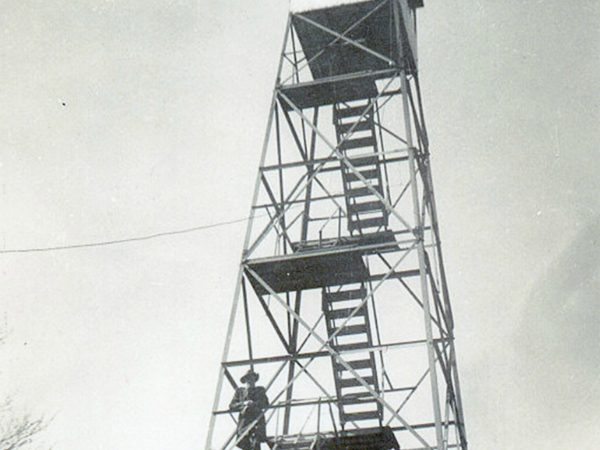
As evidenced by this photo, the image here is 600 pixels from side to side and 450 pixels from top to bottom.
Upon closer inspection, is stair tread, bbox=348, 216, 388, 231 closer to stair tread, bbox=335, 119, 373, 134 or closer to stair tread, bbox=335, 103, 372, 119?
stair tread, bbox=335, 119, 373, 134

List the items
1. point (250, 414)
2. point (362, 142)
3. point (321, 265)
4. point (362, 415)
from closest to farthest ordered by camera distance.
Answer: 1. point (250, 414)
2. point (321, 265)
3. point (362, 415)
4. point (362, 142)

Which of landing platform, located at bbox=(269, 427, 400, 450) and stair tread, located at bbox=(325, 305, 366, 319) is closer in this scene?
landing platform, located at bbox=(269, 427, 400, 450)

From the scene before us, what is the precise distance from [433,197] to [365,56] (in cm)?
310

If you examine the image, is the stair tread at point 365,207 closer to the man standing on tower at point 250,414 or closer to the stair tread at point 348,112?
the stair tread at point 348,112

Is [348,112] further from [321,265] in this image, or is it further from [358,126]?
[321,265]

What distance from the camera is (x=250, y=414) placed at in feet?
33.5

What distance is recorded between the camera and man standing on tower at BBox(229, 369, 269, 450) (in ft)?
33.3

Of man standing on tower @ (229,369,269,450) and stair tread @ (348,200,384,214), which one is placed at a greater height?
stair tread @ (348,200,384,214)

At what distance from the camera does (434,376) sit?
29.2ft

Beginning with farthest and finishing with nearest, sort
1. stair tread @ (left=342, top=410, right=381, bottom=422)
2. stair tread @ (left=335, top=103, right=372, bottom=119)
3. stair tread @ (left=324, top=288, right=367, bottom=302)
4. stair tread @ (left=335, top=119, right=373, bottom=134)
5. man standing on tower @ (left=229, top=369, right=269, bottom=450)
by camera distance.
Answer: stair tread @ (left=335, top=103, right=372, bottom=119)
stair tread @ (left=335, top=119, right=373, bottom=134)
stair tread @ (left=324, top=288, right=367, bottom=302)
stair tread @ (left=342, top=410, right=381, bottom=422)
man standing on tower @ (left=229, top=369, right=269, bottom=450)

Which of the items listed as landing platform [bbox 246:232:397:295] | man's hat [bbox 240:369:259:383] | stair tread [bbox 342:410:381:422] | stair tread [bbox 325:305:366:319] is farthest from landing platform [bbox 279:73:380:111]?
stair tread [bbox 342:410:381:422]

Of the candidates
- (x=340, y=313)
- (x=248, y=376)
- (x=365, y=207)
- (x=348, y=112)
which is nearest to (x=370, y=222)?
(x=365, y=207)

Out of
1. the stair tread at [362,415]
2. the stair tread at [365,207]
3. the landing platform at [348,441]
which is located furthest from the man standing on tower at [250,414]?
the stair tread at [365,207]

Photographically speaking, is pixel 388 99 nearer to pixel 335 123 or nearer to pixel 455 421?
pixel 335 123
